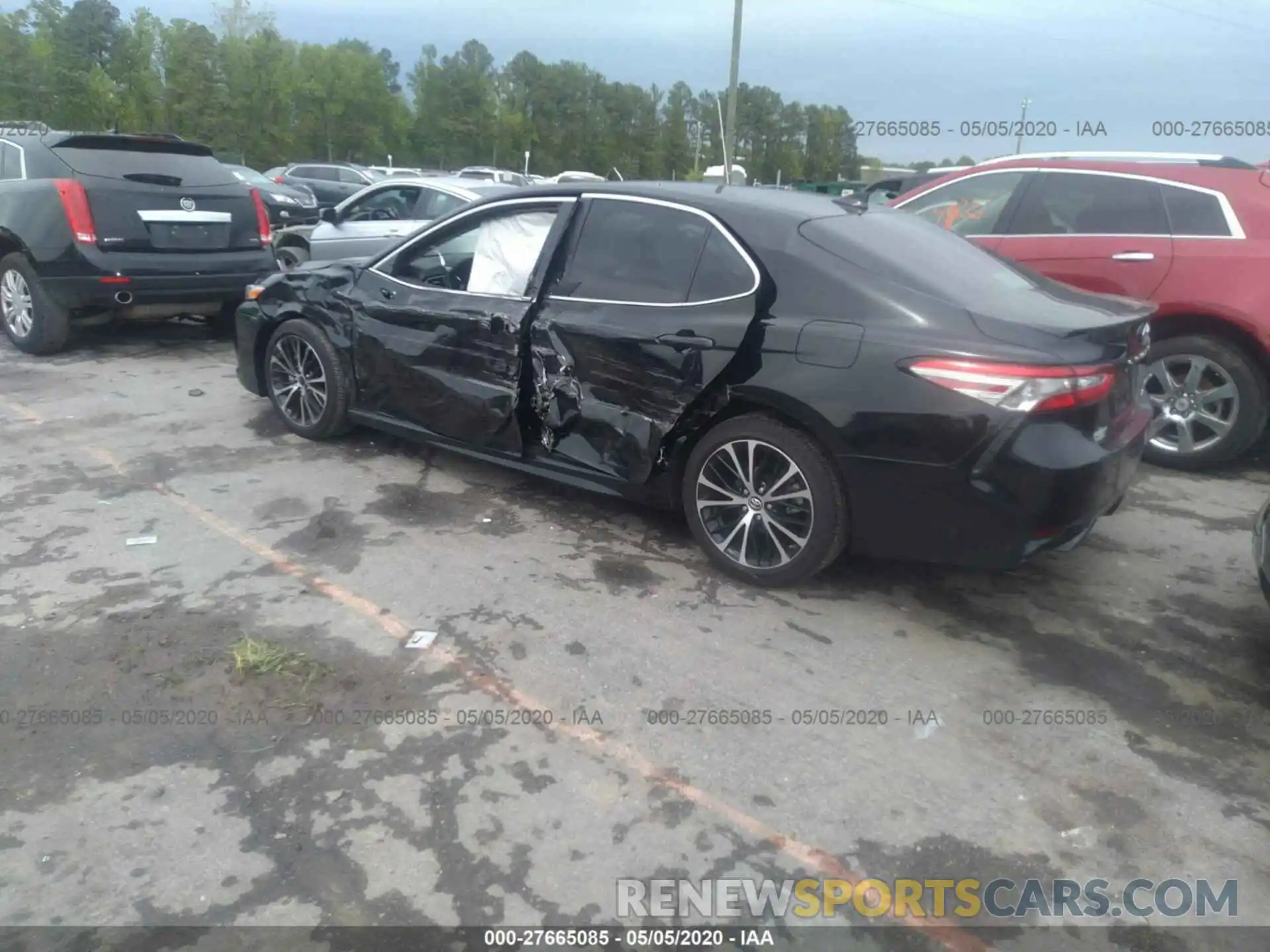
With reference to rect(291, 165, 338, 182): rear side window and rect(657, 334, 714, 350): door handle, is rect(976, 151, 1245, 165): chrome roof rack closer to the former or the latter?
rect(657, 334, 714, 350): door handle

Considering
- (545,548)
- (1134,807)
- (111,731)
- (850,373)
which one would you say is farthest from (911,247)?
(111,731)

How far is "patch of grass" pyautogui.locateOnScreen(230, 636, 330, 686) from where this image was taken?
3.57 metres

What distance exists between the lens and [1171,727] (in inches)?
135

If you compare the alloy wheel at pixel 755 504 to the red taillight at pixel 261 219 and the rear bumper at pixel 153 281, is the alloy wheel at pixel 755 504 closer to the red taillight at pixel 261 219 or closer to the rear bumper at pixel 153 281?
the rear bumper at pixel 153 281

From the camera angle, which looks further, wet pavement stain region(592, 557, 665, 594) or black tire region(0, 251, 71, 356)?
black tire region(0, 251, 71, 356)

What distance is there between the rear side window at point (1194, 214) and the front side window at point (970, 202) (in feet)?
3.23

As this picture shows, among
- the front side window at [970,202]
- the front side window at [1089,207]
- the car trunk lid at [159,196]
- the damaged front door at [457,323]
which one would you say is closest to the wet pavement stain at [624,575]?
the damaged front door at [457,323]

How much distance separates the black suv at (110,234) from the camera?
301 inches

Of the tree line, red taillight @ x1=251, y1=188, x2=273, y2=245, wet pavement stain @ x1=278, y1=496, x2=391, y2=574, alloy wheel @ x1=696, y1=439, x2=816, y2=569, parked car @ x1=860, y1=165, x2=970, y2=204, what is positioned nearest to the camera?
alloy wheel @ x1=696, y1=439, x2=816, y2=569

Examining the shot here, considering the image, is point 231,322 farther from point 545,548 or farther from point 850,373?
point 850,373

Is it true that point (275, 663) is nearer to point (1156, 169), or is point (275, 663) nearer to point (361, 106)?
point (1156, 169)

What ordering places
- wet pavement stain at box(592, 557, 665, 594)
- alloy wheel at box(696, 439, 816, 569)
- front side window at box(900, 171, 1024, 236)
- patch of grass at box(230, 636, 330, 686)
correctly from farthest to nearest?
1. front side window at box(900, 171, 1024, 236)
2. wet pavement stain at box(592, 557, 665, 594)
3. alloy wheel at box(696, 439, 816, 569)
4. patch of grass at box(230, 636, 330, 686)

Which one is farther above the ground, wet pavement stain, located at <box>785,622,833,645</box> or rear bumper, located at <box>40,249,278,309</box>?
rear bumper, located at <box>40,249,278,309</box>

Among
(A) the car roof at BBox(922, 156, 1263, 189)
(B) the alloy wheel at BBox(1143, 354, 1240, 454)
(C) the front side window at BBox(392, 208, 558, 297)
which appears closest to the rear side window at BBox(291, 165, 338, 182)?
(A) the car roof at BBox(922, 156, 1263, 189)
